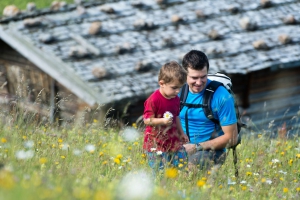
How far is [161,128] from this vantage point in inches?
194

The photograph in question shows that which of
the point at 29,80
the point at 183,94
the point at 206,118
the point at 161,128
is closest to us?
the point at 161,128

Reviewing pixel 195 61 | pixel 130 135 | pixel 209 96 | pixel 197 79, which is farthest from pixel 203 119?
pixel 130 135

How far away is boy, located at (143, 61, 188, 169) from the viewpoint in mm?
4742

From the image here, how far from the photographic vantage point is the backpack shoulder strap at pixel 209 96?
508 cm

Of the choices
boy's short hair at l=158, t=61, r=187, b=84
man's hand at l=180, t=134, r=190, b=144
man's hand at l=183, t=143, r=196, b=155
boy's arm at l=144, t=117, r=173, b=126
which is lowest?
man's hand at l=183, t=143, r=196, b=155

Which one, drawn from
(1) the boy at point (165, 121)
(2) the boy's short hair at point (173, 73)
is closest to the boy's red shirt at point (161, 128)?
(1) the boy at point (165, 121)

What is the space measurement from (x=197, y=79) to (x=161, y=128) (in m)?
0.53

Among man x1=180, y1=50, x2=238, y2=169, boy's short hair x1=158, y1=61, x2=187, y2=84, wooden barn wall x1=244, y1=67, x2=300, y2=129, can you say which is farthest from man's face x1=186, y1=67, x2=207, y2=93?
wooden barn wall x1=244, y1=67, x2=300, y2=129

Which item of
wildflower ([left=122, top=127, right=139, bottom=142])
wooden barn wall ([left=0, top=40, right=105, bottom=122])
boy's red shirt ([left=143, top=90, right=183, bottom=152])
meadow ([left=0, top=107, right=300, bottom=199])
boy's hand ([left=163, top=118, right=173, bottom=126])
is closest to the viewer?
meadow ([left=0, top=107, right=300, bottom=199])

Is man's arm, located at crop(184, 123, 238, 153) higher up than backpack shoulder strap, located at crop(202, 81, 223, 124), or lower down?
lower down

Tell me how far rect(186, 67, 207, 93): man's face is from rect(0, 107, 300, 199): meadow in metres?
0.70

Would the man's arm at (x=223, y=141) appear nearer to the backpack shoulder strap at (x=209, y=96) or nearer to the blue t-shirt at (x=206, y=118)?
the blue t-shirt at (x=206, y=118)

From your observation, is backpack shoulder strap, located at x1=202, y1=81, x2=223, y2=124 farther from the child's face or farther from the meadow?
the meadow

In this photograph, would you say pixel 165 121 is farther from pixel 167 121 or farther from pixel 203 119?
pixel 203 119
